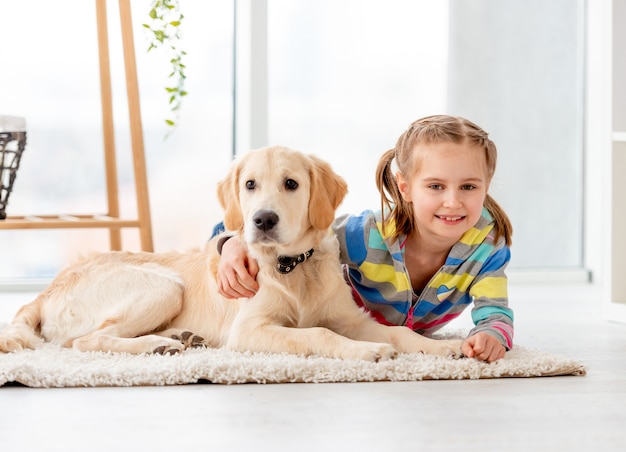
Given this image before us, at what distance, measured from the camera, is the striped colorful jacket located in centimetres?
217

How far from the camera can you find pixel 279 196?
196cm

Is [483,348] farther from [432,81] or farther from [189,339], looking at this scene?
[432,81]

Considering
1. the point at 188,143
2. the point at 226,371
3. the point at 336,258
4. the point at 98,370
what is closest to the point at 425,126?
the point at 336,258

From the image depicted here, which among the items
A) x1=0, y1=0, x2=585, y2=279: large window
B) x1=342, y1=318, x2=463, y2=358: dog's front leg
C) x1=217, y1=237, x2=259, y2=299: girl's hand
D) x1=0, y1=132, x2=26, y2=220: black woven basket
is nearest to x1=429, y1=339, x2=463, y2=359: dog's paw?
x1=342, y1=318, x2=463, y2=358: dog's front leg

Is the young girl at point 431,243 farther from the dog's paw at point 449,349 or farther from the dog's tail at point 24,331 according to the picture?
the dog's tail at point 24,331

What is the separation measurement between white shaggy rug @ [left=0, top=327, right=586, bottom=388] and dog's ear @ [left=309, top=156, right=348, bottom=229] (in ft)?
1.18

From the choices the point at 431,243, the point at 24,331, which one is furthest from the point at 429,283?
the point at 24,331

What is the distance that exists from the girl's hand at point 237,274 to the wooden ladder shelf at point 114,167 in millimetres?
996

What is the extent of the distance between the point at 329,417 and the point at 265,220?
0.60m

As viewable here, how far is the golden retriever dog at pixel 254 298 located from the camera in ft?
6.40

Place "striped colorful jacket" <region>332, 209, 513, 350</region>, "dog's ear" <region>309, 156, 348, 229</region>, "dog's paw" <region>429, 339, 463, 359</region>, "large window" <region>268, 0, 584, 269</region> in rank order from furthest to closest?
"large window" <region>268, 0, 584, 269</region> < "striped colorful jacket" <region>332, 209, 513, 350</region> < "dog's ear" <region>309, 156, 348, 229</region> < "dog's paw" <region>429, 339, 463, 359</region>

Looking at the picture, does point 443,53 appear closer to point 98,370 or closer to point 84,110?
point 84,110

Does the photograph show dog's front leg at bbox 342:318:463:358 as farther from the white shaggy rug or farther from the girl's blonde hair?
the girl's blonde hair

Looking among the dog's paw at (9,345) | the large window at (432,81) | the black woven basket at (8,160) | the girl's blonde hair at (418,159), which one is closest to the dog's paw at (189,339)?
the dog's paw at (9,345)
